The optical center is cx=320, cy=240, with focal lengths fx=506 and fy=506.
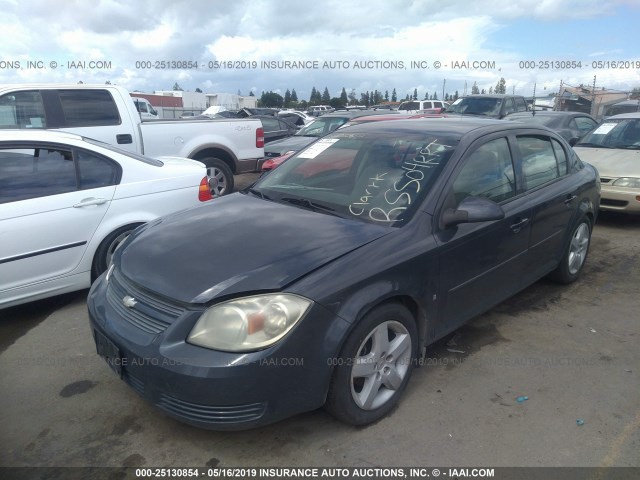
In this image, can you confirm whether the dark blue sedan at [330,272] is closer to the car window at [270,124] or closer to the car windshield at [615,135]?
the car windshield at [615,135]

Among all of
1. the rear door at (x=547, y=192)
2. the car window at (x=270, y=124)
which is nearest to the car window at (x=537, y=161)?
the rear door at (x=547, y=192)

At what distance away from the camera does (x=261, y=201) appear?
358 centimetres

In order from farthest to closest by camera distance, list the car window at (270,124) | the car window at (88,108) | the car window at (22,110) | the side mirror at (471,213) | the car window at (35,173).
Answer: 1. the car window at (270,124)
2. the car window at (88,108)
3. the car window at (22,110)
4. the car window at (35,173)
5. the side mirror at (471,213)

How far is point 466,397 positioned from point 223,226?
5.96 feet

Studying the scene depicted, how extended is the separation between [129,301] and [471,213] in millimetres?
2025

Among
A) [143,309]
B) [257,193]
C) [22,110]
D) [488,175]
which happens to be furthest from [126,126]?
[488,175]

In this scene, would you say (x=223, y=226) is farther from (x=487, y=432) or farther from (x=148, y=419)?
(x=487, y=432)

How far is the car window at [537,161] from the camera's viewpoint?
3.98 metres

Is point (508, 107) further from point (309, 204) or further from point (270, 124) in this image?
point (309, 204)

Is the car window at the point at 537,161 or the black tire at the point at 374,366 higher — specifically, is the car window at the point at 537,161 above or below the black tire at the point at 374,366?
above

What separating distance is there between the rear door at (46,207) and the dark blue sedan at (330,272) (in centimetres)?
121

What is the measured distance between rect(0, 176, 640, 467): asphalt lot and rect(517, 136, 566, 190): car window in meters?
1.14

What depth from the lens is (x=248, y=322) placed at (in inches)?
A: 93.5

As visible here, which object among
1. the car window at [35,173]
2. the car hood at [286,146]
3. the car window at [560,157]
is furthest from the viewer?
the car hood at [286,146]
